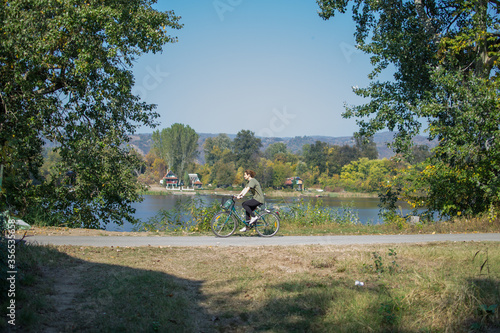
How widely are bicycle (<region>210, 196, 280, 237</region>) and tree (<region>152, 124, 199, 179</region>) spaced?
85573 millimetres

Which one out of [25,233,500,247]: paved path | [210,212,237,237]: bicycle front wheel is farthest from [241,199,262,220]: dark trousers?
[25,233,500,247]: paved path

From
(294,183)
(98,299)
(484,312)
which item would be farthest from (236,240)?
(294,183)

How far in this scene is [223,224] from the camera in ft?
40.0

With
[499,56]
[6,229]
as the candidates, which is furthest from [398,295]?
[499,56]

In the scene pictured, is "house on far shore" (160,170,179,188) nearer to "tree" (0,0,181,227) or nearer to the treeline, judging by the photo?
the treeline

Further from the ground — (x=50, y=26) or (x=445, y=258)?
(x=50, y=26)

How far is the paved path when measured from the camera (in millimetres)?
10297

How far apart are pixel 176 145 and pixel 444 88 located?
3529 inches

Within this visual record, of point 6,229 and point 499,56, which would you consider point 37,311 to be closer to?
point 6,229

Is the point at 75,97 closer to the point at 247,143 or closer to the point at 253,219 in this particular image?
the point at 253,219

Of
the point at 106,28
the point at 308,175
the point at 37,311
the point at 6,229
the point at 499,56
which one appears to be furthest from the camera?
the point at 308,175

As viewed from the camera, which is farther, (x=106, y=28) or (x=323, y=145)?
(x=323, y=145)

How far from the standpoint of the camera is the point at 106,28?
46.7 feet

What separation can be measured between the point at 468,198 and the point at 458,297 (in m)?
12.0
